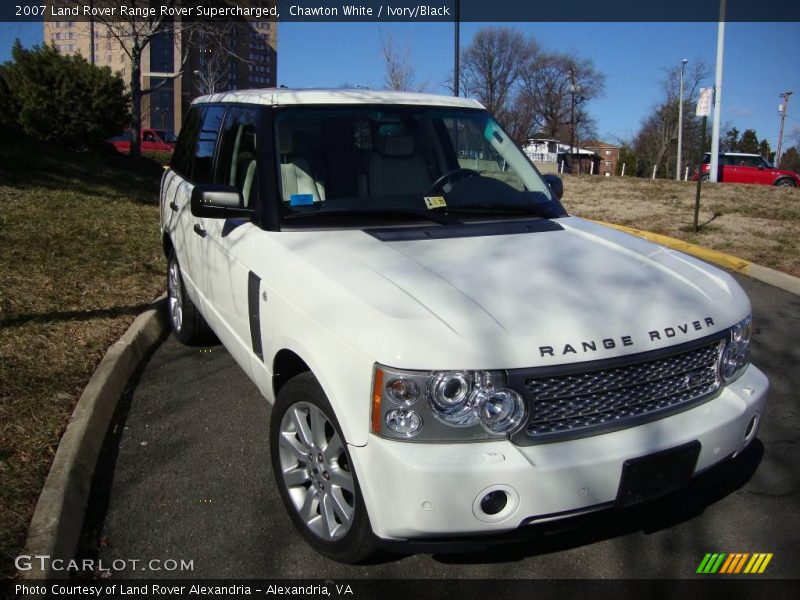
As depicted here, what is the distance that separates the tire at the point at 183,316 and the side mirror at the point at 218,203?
163 cm

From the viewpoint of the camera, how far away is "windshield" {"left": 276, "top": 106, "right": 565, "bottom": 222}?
3.51 meters

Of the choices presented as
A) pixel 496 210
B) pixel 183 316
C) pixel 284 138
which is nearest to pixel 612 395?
pixel 496 210

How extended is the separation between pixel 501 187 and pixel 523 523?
2.19 meters

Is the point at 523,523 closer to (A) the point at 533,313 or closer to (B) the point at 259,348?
(A) the point at 533,313

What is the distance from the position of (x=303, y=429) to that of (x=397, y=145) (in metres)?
1.83

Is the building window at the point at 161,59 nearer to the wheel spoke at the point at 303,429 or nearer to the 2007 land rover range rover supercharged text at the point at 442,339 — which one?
the 2007 land rover range rover supercharged text at the point at 442,339

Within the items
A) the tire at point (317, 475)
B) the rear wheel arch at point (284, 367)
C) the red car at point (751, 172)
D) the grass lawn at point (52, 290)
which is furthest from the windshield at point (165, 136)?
the tire at point (317, 475)

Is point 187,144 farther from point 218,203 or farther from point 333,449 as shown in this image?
point 333,449

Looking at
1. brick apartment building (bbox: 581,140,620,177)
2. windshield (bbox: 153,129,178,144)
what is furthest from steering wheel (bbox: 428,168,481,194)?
brick apartment building (bbox: 581,140,620,177)

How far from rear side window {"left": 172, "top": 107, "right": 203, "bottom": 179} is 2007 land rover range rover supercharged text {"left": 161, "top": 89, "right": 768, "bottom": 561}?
4.67 ft

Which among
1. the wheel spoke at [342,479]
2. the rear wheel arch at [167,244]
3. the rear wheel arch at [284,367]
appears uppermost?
the rear wheel arch at [167,244]

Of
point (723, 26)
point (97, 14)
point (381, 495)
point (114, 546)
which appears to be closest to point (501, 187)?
point (381, 495)

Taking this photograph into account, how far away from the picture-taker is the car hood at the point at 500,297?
7.50 ft

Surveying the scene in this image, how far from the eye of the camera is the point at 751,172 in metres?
26.0
